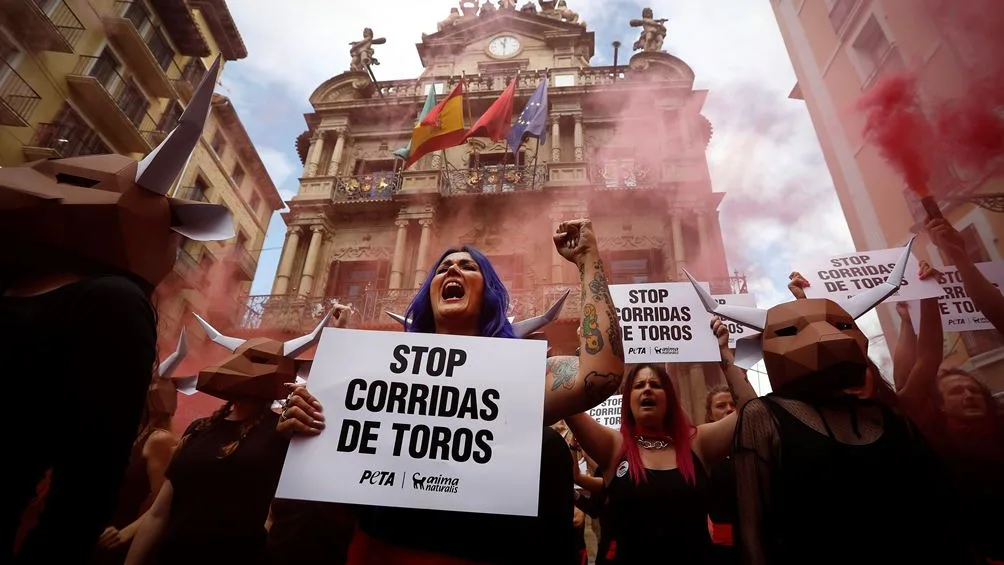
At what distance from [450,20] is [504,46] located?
2.94 meters

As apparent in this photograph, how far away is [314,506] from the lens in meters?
3.00

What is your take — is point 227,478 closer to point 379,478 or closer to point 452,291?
point 379,478

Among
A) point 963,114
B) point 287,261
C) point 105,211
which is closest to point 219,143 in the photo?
point 287,261

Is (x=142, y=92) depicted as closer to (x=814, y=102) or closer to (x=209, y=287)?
(x=209, y=287)

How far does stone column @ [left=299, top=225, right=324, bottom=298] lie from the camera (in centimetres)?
1393

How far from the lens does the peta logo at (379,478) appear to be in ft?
5.27

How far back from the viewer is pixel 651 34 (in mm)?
17031

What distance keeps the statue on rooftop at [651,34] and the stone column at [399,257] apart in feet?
36.4

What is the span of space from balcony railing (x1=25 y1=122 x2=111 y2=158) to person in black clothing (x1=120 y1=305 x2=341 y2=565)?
13.1m

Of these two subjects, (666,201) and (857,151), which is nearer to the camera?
(857,151)

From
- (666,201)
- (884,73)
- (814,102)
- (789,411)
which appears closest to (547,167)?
(666,201)

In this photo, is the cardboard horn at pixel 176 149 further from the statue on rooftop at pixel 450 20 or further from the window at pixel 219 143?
the window at pixel 219 143

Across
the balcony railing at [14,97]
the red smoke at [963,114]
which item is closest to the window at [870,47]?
the red smoke at [963,114]

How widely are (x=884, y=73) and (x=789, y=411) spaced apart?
34.7 ft
